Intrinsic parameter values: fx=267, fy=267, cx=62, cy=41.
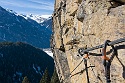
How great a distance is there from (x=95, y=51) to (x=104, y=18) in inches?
56.0

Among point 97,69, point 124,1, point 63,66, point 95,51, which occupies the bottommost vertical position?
point 63,66

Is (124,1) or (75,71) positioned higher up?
(124,1)

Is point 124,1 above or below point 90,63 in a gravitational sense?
above

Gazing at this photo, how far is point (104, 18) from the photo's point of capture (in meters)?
10.8

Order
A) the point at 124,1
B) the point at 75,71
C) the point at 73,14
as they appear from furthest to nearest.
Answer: the point at 73,14 → the point at 75,71 → the point at 124,1

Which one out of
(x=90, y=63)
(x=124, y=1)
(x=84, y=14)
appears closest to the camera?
(x=124, y=1)

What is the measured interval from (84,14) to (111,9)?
2.21 metres

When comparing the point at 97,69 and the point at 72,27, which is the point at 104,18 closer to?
the point at 97,69

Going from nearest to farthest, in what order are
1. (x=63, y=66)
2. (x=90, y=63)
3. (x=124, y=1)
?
(x=124, y=1)
(x=90, y=63)
(x=63, y=66)

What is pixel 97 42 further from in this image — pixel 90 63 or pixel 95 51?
pixel 90 63

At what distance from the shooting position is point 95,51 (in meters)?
11.1

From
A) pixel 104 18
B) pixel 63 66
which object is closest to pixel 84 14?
pixel 104 18

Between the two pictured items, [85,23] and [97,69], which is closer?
[97,69]

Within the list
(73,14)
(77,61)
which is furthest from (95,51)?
(73,14)
